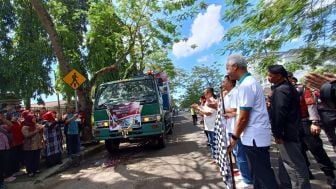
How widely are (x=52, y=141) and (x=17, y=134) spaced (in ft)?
4.17

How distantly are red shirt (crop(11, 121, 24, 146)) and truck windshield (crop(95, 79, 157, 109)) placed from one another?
3.15 m

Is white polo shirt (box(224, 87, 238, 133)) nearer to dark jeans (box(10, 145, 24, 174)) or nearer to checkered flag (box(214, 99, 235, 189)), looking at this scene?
checkered flag (box(214, 99, 235, 189))

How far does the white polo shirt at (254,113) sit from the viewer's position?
429cm

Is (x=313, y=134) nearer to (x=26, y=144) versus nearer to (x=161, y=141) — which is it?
(x=26, y=144)

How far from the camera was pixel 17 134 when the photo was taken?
9.04 meters

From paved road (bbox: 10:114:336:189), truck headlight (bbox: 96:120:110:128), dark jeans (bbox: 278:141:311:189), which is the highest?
truck headlight (bbox: 96:120:110:128)

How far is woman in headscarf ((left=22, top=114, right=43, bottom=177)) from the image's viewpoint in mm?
9023

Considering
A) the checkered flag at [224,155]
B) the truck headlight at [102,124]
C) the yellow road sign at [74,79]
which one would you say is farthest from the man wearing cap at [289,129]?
the yellow road sign at [74,79]

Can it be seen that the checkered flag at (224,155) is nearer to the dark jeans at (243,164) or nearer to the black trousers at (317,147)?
the dark jeans at (243,164)

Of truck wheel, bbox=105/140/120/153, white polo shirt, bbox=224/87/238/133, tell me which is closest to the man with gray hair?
white polo shirt, bbox=224/87/238/133

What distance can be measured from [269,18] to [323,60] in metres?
1.38

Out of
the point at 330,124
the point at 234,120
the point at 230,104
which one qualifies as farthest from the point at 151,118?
the point at 330,124

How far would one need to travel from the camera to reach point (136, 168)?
360 inches

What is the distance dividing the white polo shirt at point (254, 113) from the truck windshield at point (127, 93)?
292 inches
